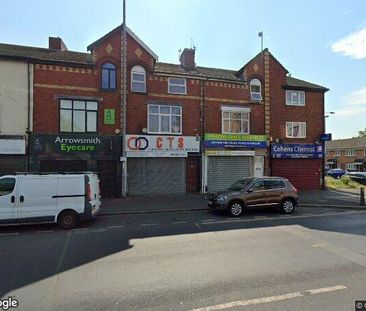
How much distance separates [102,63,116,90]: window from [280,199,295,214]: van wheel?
39.2 feet

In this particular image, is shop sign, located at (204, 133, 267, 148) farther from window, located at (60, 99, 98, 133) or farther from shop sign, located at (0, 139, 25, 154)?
shop sign, located at (0, 139, 25, 154)

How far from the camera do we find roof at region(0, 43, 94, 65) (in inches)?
683

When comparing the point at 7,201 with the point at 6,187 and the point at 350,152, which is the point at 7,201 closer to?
the point at 6,187

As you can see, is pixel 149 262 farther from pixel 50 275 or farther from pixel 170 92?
pixel 170 92

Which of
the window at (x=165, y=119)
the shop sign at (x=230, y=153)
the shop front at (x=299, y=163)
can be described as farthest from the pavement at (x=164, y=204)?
the shop front at (x=299, y=163)

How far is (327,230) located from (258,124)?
43.4 feet

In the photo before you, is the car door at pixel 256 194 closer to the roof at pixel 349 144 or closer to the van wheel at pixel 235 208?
the van wheel at pixel 235 208

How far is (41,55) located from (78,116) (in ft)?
13.8

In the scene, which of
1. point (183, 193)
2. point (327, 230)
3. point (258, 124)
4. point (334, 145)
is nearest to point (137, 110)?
point (183, 193)

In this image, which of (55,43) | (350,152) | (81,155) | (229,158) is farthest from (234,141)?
(350,152)

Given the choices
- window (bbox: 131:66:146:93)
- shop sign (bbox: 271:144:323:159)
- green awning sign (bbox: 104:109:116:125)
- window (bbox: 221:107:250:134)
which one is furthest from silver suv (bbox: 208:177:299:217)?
window (bbox: 131:66:146:93)

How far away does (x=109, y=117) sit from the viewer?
1873cm

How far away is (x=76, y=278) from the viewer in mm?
5711

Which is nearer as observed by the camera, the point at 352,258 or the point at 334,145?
the point at 352,258
